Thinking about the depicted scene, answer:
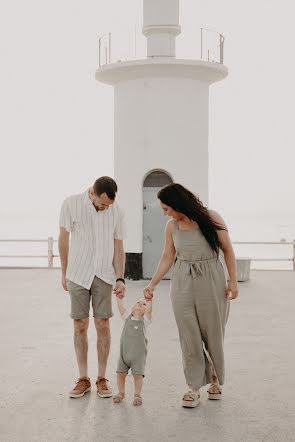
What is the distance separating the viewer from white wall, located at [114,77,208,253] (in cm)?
1556

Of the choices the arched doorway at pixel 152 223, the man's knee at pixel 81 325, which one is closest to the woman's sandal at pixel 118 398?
the man's knee at pixel 81 325

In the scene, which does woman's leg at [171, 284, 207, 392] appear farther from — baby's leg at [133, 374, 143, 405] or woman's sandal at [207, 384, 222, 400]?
baby's leg at [133, 374, 143, 405]

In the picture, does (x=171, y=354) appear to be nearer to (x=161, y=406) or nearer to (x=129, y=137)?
(x=161, y=406)

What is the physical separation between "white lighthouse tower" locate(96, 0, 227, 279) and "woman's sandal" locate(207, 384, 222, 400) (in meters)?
9.75

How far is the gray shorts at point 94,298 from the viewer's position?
599 cm

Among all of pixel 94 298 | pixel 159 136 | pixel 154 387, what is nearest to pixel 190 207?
pixel 94 298

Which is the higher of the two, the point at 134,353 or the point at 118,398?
the point at 134,353

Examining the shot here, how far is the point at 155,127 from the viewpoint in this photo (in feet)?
51.0

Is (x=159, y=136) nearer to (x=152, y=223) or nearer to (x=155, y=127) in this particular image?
(x=155, y=127)

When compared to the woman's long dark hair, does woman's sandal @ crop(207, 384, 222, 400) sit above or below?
below

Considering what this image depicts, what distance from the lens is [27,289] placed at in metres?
14.2

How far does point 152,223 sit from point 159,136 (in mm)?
1970

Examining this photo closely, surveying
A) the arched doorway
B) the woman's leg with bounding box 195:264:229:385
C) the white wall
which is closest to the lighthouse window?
the arched doorway

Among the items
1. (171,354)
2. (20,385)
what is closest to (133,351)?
(20,385)
